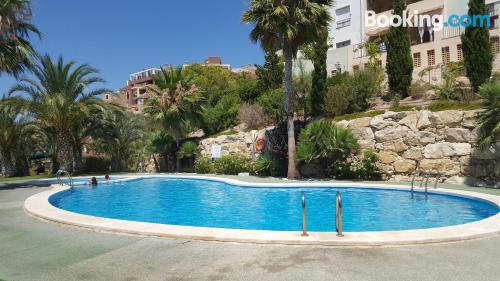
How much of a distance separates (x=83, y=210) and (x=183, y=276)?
878 cm

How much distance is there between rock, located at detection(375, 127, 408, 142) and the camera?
16.7m

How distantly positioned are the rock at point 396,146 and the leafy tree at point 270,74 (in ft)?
48.9

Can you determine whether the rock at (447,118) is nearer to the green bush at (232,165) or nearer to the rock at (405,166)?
the rock at (405,166)

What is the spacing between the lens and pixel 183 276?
4.70 meters

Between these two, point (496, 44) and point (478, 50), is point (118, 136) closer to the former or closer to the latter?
point (478, 50)

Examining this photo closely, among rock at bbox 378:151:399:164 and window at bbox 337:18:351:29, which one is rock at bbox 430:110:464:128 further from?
window at bbox 337:18:351:29

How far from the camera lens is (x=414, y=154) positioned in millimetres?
16219

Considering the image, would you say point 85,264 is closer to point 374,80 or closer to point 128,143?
point 374,80

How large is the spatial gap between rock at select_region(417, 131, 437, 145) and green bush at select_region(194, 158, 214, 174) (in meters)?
12.4

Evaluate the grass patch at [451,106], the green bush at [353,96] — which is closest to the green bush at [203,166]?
the green bush at [353,96]

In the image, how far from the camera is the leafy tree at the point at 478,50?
16.8 metres

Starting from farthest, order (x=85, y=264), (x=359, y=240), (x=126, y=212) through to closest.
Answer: (x=126, y=212)
(x=359, y=240)
(x=85, y=264)

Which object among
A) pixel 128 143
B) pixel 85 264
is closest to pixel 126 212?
pixel 85 264

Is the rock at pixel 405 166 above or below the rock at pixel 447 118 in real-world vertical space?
below
